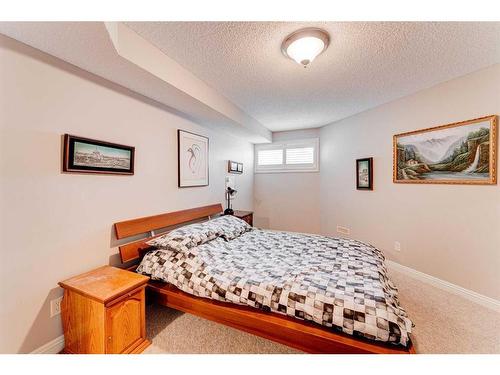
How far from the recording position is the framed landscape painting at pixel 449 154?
6.79 feet

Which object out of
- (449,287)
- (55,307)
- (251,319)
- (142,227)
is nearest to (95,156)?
(142,227)

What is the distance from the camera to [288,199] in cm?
464

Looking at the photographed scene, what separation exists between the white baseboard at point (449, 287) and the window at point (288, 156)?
7.57ft

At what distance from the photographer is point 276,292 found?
4.68ft

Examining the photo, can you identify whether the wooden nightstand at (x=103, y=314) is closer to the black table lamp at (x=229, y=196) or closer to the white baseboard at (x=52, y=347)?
the white baseboard at (x=52, y=347)

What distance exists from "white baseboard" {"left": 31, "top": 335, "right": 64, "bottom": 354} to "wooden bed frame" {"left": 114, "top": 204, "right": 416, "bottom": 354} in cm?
64

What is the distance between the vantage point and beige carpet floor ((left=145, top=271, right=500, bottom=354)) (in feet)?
5.06

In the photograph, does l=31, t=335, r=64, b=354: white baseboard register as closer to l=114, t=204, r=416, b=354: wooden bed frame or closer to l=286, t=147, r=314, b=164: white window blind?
l=114, t=204, r=416, b=354: wooden bed frame

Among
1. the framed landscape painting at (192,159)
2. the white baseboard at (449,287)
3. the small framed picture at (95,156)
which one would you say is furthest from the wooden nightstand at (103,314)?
the white baseboard at (449,287)

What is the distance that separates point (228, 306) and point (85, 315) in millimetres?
998

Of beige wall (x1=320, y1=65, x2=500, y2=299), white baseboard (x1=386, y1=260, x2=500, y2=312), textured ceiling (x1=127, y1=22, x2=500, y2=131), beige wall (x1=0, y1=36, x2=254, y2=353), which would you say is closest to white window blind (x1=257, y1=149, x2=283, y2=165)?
beige wall (x1=320, y1=65, x2=500, y2=299)

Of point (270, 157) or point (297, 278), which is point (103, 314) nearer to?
point (297, 278)
